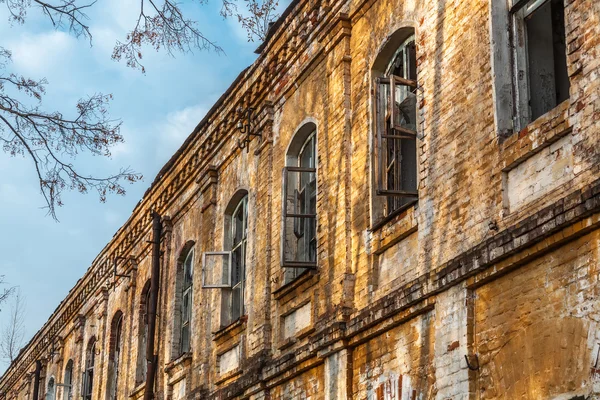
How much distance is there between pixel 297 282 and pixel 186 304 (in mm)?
5950

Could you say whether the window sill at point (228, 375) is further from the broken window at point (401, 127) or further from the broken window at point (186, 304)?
the broken window at point (401, 127)

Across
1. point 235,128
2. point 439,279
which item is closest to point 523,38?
point 439,279

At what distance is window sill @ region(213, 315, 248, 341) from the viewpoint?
1535 cm

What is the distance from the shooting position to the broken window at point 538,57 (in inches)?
362

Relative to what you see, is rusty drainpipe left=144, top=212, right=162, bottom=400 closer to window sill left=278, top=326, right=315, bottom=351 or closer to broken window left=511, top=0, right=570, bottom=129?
window sill left=278, top=326, right=315, bottom=351

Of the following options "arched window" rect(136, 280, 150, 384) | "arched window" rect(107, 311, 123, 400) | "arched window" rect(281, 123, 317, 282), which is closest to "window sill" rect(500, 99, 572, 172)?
"arched window" rect(281, 123, 317, 282)

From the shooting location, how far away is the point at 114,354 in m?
23.8

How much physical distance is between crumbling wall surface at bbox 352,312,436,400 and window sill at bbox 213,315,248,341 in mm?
3956

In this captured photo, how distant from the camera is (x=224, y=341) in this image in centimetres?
1608

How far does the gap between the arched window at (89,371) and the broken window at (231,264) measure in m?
9.32

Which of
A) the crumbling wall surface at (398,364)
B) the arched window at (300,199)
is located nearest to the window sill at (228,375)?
the arched window at (300,199)

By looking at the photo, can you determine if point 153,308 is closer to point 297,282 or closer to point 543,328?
point 297,282

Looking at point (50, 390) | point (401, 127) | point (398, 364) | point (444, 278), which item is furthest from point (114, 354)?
point (444, 278)

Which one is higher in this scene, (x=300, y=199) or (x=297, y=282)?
(x=300, y=199)
